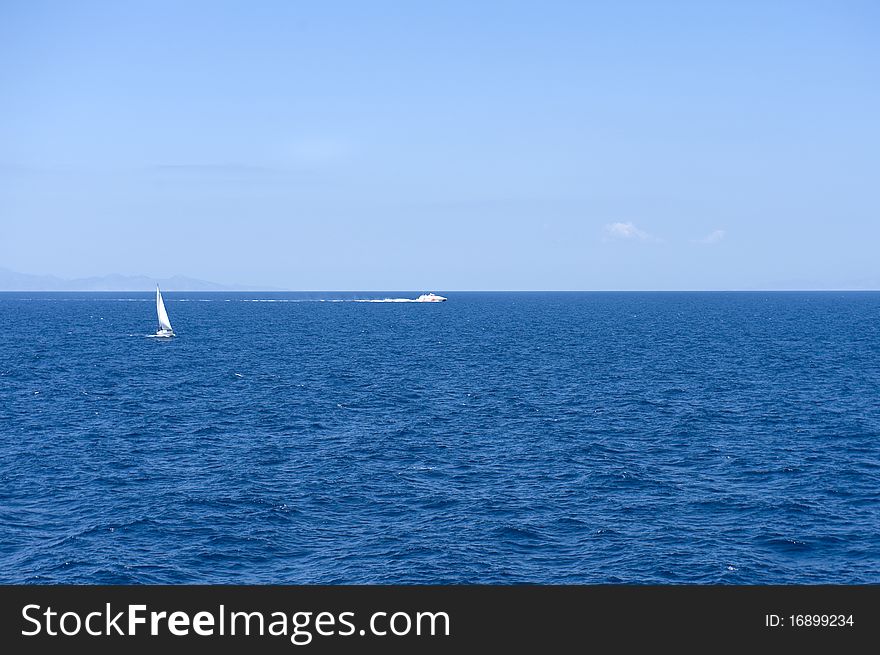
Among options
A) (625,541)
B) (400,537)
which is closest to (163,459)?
(400,537)

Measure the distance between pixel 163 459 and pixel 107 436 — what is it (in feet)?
42.9

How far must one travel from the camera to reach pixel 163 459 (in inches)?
2549

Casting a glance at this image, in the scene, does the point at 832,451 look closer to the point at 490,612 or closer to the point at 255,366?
the point at 490,612

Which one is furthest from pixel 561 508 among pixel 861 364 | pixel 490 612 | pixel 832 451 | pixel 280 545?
pixel 861 364

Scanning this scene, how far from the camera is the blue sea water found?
4138 cm

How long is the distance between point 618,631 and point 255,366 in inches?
5161

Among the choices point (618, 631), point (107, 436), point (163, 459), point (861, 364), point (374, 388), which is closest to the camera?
point (618, 631)

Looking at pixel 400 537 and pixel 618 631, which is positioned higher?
pixel 618 631

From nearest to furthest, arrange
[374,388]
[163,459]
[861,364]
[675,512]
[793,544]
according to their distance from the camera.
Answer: [793,544]
[675,512]
[163,459]
[374,388]
[861,364]

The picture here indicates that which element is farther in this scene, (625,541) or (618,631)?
(625,541)

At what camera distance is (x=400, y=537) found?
148 feet

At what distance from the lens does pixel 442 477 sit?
58.6 m

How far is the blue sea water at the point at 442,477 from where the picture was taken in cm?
4138

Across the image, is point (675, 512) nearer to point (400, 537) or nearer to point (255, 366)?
point (400, 537)
